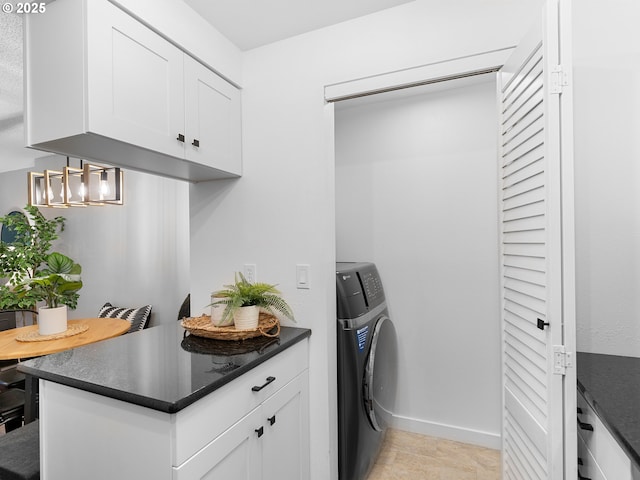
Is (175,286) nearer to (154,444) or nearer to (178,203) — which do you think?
(178,203)

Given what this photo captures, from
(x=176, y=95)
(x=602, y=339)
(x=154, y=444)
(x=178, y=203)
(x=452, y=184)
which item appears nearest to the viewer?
(x=154, y=444)

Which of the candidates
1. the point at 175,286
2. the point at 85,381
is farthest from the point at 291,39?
the point at 175,286

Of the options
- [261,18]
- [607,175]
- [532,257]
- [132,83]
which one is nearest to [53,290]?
[132,83]

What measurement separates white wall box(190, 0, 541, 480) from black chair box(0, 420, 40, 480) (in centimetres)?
89

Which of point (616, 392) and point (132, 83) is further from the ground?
point (132, 83)

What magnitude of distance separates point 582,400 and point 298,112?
1611mm

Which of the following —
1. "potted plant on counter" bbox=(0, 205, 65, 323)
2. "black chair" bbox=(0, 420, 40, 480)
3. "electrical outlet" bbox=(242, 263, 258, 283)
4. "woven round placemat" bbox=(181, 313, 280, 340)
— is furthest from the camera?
"potted plant on counter" bbox=(0, 205, 65, 323)

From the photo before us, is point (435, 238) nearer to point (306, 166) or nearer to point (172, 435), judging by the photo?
point (306, 166)

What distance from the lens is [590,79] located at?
1.35 meters

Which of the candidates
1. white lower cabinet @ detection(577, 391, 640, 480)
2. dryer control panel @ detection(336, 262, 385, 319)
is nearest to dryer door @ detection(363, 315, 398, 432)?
dryer control panel @ detection(336, 262, 385, 319)

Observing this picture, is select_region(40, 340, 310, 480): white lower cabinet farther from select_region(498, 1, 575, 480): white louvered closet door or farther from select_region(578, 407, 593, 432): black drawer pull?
select_region(578, 407, 593, 432): black drawer pull

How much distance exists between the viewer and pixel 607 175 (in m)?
1.33

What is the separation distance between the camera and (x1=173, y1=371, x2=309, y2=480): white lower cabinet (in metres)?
1.07

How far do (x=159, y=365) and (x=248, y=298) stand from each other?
0.45 m
